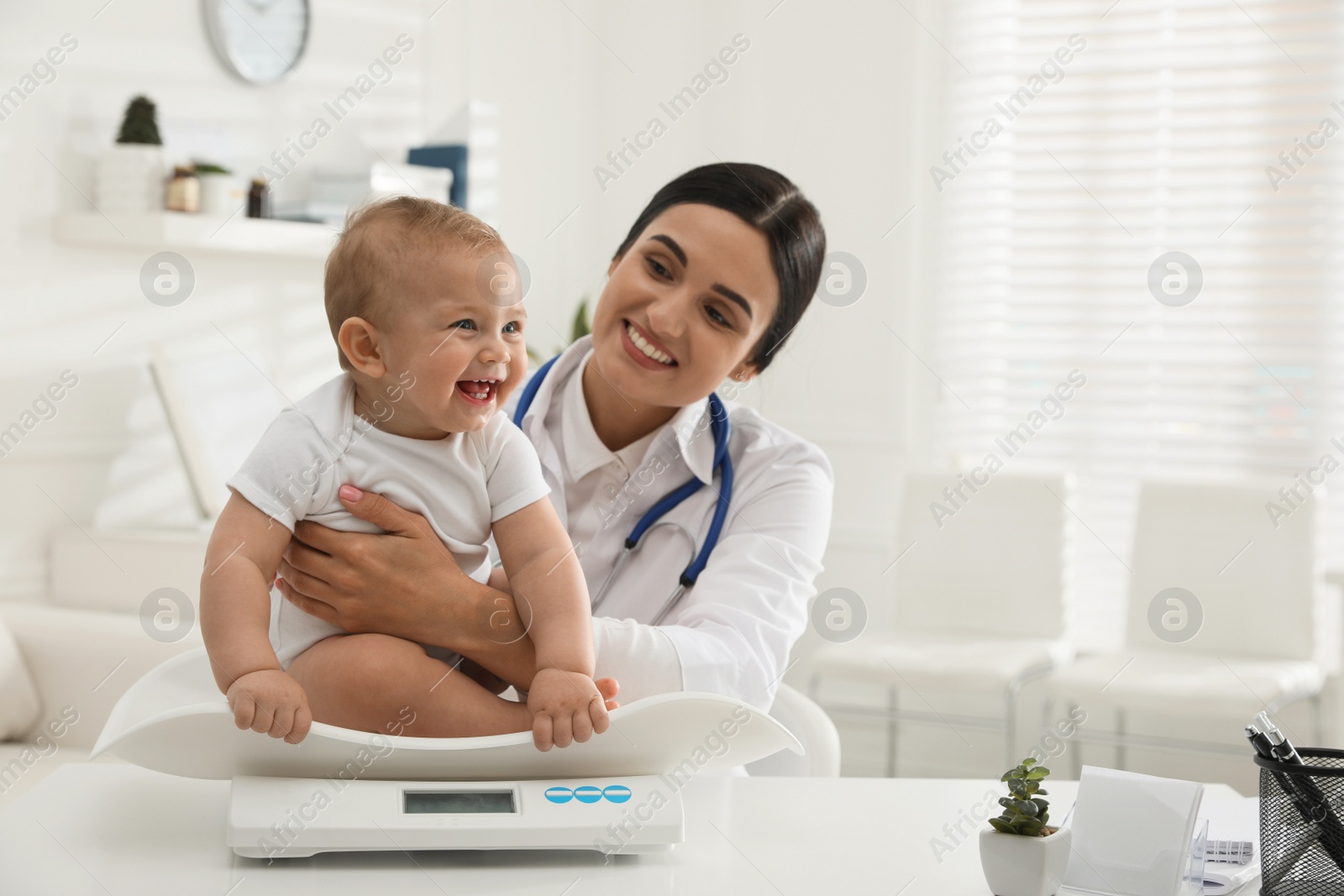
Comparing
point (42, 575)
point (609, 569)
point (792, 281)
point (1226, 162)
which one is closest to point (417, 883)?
point (609, 569)

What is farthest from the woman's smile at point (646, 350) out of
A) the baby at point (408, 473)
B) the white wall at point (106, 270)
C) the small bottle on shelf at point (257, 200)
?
the small bottle on shelf at point (257, 200)

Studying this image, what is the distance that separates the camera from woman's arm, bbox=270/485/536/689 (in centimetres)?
113

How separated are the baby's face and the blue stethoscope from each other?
504 millimetres

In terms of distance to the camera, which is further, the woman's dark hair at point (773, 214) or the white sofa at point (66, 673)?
the white sofa at point (66, 673)

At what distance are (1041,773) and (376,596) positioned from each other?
24.8 inches

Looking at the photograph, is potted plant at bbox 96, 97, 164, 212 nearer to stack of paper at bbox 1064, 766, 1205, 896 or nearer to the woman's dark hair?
the woman's dark hair

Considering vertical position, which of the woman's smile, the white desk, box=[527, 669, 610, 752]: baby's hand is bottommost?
the white desk

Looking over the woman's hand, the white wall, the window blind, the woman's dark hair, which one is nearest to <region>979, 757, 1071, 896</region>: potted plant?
the woman's hand

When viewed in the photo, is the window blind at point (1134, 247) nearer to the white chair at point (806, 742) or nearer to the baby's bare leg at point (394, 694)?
the white chair at point (806, 742)

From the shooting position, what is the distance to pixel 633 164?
4.79 m

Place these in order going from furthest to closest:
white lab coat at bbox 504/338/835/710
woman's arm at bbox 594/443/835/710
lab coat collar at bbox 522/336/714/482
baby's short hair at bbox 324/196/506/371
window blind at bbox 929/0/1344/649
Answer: window blind at bbox 929/0/1344/649 < lab coat collar at bbox 522/336/714/482 < white lab coat at bbox 504/338/835/710 < woman's arm at bbox 594/443/835/710 < baby's short hair at bbox 324/196/506/371

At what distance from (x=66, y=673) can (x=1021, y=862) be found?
222 centimetres

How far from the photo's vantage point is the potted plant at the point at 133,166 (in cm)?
293

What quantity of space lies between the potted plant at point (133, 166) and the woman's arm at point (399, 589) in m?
2.16
